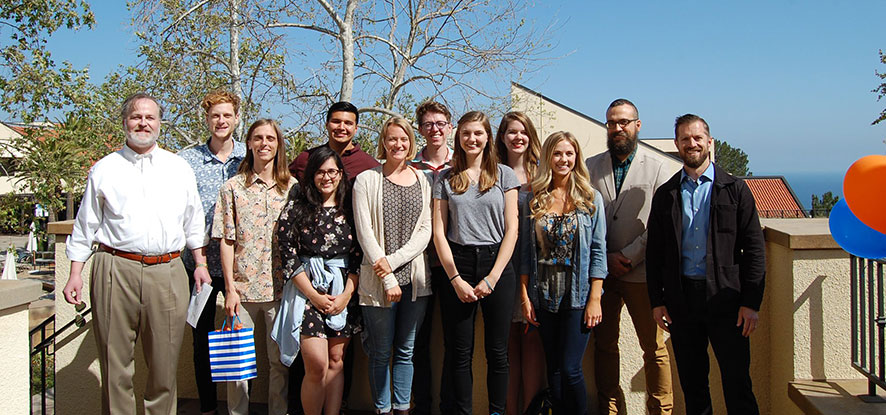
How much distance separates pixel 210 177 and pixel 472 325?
187cm

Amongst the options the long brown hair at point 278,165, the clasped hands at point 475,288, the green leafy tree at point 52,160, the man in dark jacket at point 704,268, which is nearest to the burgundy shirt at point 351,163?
the long brown hair at point 278,165

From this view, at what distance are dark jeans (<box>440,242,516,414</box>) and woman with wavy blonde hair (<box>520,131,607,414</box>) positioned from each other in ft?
0.44

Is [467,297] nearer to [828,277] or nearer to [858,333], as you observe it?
[828,277]

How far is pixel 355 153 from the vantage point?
392cm

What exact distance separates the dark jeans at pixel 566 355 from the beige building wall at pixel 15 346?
2529mm

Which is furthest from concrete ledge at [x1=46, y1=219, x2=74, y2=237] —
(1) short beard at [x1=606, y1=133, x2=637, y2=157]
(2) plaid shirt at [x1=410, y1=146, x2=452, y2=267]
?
(1) short beard at [x1=606, y1=133, x2=637, y2=157]

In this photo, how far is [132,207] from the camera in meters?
3.16

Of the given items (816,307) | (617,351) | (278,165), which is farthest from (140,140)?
(816,307)

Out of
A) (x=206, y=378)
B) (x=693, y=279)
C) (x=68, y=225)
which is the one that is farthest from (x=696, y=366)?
(x=68, y=225)

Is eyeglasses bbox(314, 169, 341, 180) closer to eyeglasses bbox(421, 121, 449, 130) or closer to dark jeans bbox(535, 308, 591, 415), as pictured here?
eyeglasses bbox(421, 121, 449, 130)

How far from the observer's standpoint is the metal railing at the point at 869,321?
2.90 metres

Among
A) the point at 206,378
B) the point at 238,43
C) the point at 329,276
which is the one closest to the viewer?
the point at 329,276

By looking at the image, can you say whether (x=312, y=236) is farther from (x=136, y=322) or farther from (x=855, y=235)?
(x=855, y=235)

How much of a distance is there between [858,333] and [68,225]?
4897 mm
